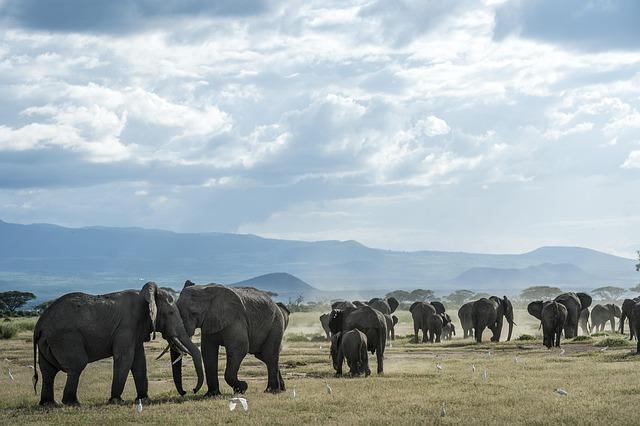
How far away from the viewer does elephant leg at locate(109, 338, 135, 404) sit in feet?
75.9

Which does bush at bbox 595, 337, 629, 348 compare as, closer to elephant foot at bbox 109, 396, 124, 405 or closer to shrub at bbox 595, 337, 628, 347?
shrub at bbox 595, 337, 628, 347

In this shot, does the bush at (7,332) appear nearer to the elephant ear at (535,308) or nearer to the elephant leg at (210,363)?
the elephant ear at (535,308)

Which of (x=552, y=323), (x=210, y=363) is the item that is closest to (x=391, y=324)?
(x=552, y=323)

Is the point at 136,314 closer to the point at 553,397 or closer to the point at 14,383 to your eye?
the point at 14,383

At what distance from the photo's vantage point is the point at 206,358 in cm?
2489

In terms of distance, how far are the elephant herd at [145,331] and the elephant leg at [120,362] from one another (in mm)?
24

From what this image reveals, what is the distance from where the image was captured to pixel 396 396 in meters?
24.0

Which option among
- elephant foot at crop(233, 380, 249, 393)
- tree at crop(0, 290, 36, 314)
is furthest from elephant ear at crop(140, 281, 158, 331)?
tree at crop(0, 290, 36, 314)

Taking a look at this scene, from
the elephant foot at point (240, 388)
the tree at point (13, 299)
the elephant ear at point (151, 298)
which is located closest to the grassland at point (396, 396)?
the elephant foot at point (240, 388)

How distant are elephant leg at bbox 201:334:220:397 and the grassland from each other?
1.32 ft

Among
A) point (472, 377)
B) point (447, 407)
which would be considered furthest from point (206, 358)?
point (472, 377)

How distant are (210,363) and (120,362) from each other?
2.63 m

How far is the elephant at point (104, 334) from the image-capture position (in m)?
22.8

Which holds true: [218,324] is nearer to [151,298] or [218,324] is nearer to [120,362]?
[151,298]
